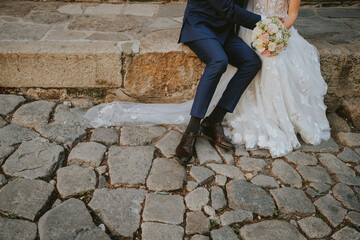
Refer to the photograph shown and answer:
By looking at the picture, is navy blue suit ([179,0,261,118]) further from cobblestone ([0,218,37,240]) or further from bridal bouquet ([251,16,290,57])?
cobblestone ([0,218,37,240])

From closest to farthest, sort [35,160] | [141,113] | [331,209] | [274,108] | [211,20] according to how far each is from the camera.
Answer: [331,209] < [35,160] < [211,20] < [274,108] < [141,113]

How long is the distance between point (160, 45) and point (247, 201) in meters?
1.60

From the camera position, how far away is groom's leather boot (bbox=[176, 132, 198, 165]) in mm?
2354

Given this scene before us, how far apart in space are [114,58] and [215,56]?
0.96 meters

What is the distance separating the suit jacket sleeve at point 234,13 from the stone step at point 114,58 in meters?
0.55

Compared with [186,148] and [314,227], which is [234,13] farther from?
[314,227]

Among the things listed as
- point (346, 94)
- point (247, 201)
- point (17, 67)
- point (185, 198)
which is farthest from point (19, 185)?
point (346, 94)

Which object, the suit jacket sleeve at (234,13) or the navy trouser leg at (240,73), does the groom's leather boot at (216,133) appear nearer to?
the navy trouser leg at (240,73)

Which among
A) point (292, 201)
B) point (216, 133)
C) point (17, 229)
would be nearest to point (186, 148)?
point (216, 133)

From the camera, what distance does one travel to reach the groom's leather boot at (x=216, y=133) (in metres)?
2.54

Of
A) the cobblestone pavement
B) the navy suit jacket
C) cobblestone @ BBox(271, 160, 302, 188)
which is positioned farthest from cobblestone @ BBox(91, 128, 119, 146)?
cobblestone @ BBox(271, 160, 302, 188)

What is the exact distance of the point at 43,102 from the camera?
2.94 metres

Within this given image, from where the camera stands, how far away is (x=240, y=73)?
8.43 feet

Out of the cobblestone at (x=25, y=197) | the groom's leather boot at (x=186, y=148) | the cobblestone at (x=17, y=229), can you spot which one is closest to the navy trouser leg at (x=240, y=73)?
the groom's leather boot at (x=186, y=148)
